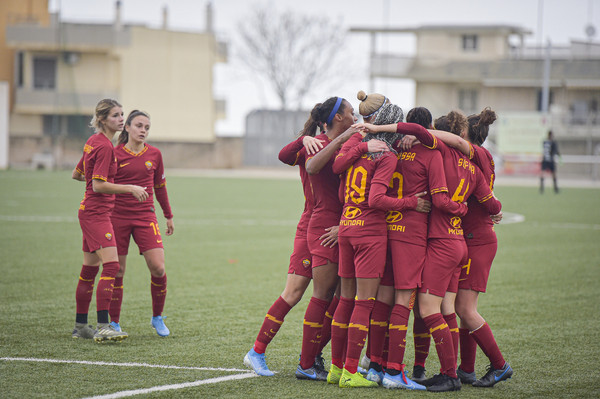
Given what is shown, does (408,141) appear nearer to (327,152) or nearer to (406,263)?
(327,152)

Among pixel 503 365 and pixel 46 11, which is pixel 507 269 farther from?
pixel 46 11

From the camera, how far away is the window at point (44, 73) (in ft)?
168

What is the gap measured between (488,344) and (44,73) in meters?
50.8

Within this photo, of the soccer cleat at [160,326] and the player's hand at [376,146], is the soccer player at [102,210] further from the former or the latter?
the player's hand at [376,146]

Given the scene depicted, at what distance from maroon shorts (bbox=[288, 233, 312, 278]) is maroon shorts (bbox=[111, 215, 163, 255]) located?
1.87 metres

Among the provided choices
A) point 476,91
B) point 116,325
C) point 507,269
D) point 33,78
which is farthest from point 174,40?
point 116,325

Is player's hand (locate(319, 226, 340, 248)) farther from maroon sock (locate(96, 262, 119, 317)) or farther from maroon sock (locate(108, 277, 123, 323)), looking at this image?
maroon sock (locate(108, 277, 123, 323))

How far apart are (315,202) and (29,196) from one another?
65.2ft

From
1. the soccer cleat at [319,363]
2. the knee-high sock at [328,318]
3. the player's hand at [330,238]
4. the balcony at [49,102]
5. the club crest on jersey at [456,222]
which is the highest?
the balcony at [49,102]

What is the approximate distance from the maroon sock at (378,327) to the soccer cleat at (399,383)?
0.17 meters

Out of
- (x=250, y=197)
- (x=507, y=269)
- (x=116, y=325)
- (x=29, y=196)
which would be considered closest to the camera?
(x=116, y=325)

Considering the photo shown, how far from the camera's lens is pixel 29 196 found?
23422mm

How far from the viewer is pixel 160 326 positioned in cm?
688

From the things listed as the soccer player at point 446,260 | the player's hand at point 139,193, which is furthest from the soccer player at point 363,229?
the player's hand at point 139,193
